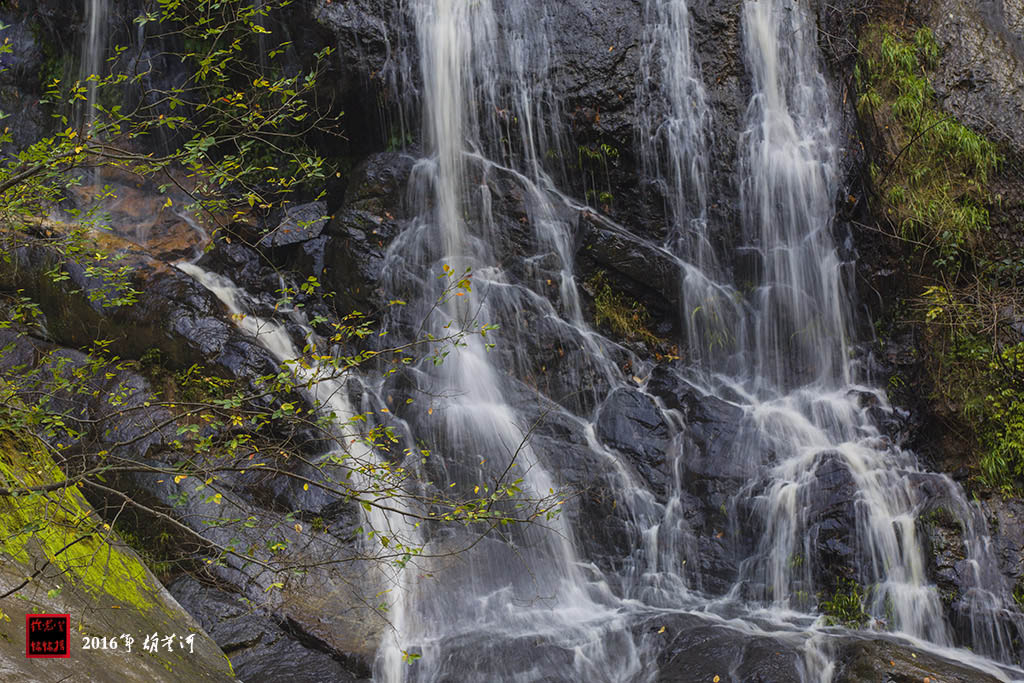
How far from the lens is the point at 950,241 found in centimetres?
777

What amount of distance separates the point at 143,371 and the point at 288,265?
2273 millimetres

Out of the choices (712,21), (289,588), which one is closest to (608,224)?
(712,21)

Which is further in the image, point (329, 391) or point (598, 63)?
point (598, 63)

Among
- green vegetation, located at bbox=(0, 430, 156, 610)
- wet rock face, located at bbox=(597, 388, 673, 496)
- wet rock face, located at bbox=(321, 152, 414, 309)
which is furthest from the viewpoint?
wet rock face, located at bbox=(321, 152, 414, 309)

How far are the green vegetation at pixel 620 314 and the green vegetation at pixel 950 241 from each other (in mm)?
2751

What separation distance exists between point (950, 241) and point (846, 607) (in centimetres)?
379

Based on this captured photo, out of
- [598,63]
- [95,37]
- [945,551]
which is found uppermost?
[95,37]

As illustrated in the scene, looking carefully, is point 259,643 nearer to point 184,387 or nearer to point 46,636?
point 46,636

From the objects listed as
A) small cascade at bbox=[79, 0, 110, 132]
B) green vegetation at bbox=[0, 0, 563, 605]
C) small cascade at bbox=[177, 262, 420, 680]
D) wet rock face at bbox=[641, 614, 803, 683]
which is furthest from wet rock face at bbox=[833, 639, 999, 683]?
small cascade at bbox=[79, 0, 110, 132]

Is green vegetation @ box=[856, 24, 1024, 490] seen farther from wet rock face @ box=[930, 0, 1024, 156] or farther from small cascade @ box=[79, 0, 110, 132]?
small cascade @ box=[79, 0, 110, 132]

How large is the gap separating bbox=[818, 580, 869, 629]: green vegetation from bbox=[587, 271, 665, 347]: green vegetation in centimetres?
323

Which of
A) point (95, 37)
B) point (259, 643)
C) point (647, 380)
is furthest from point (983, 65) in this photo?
point (95, 37)

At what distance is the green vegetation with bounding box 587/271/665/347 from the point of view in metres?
8.79

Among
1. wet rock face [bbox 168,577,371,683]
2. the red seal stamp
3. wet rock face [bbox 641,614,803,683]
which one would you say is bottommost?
wet rock face [bbox 641,614,803,683]
